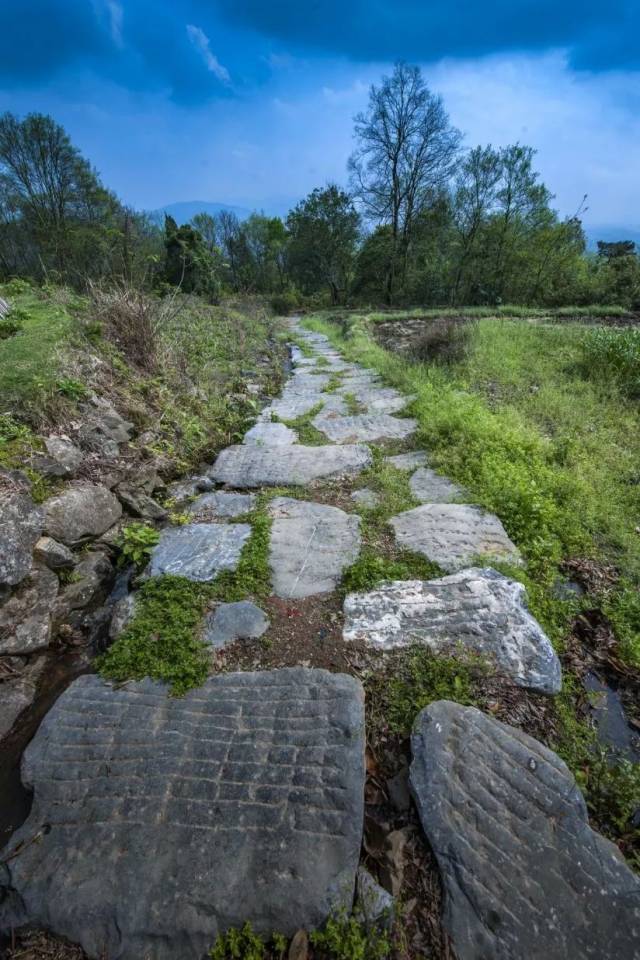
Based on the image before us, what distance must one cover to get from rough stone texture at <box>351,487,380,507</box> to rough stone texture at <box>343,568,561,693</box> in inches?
29.2

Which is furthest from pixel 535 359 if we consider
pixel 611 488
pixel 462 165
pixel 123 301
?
pixel 462 165

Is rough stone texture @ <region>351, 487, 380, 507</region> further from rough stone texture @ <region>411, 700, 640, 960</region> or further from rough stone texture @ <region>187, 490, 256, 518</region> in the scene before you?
rough stone texture @ <region>411, 700, 640, 960</region>

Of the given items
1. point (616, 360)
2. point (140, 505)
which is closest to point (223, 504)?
point (140, 505)

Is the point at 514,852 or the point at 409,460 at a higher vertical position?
the point at 409,460

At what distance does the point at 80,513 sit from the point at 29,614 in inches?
25.0

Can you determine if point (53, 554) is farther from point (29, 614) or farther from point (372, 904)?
point (372, 904)

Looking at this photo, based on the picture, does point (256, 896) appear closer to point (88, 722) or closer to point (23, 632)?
point (88, 722)

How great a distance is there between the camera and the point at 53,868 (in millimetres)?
1068

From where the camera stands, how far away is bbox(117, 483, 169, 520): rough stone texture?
2574 mm

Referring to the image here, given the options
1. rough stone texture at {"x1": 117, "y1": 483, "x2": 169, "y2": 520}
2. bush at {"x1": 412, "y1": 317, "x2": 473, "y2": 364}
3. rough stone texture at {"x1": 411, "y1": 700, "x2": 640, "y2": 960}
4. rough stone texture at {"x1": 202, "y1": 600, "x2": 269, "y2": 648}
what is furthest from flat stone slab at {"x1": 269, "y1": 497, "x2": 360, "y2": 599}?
bush at {"x1": 412, "y1": 317, "x2": 473, "y2": 364}

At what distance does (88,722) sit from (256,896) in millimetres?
805

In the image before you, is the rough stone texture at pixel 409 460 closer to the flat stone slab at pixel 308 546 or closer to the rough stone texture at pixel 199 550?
the flat stone slab at pixel 308 546

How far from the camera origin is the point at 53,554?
2043 mm

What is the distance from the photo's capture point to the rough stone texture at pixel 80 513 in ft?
7.14
